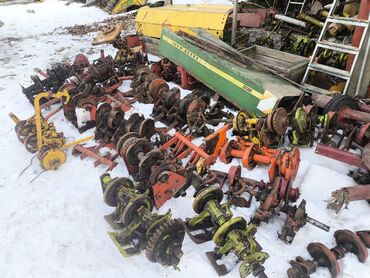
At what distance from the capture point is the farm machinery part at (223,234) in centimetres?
241

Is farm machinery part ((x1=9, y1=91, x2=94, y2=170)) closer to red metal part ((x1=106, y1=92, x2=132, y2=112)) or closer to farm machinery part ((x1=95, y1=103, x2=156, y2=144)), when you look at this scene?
farm machinery part ((x1=95, y1=103, x2=156, y2=144))

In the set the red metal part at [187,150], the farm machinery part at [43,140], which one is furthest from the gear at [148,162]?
the farm machinery part at [43,140]

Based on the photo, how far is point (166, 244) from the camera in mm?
2525

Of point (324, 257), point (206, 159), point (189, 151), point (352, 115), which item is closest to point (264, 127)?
point (206, 159)

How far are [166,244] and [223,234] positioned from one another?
0.50 meters

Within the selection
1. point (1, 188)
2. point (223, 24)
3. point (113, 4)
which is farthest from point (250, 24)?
point (113, 4)

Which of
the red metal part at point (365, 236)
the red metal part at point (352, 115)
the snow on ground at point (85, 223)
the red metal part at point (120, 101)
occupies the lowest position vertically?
the snow on ground at point (85, 223)

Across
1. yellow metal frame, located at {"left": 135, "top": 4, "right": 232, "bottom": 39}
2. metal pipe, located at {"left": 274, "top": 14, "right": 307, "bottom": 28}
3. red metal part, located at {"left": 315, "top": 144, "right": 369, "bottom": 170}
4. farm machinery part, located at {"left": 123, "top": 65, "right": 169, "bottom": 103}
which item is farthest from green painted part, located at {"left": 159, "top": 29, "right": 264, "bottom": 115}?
metal pipe, located at {"left": 274, "top": 14, "right": 307, "bottom": 28}

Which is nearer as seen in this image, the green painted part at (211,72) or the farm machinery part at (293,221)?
the farm machinery part at (293,221)

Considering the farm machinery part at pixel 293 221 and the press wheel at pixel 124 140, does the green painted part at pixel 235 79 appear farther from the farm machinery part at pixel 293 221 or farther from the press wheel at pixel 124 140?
the press wheel at pixel 124 140

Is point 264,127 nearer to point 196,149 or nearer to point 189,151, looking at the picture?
point 196,149

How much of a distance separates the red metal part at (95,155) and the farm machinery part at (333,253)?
256 cm

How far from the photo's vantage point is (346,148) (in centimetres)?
372

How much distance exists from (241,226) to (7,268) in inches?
90.7
